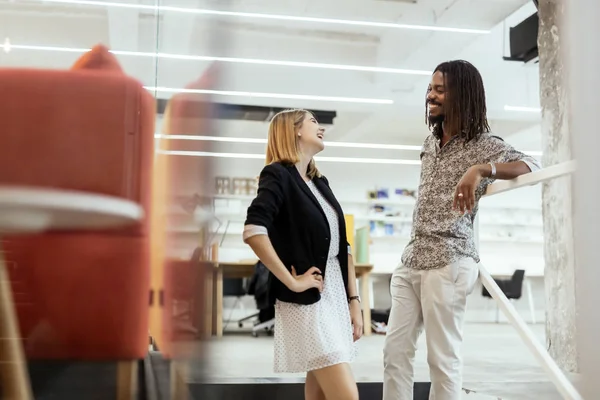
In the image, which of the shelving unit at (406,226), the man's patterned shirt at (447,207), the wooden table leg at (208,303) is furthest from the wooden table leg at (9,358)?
the shelving unit at (406,226)

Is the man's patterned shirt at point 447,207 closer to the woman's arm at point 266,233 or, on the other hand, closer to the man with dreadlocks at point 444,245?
the man with dreadlocks at point 444,245

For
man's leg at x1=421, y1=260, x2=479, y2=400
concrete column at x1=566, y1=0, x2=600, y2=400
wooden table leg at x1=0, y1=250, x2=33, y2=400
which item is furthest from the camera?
man's leg at x1=421, y1=260, x2=479, y2=400

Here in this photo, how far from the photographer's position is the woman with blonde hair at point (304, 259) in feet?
5.39

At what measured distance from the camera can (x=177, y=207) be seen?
108cm

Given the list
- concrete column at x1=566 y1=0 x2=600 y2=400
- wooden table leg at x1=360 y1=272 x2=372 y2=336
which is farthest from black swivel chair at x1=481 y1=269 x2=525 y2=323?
concrete column at x1=566 y1=0 x2=600 y2=400

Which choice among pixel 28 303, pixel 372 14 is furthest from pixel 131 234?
pixel 372 14

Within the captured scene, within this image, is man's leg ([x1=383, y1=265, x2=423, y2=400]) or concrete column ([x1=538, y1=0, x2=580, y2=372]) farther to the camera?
concrete column ([x1=538, y1=0, x2=580, y2=372])

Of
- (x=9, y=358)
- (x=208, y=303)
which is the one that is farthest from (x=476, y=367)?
(x=9, y=358)

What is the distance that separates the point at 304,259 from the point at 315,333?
21 cm

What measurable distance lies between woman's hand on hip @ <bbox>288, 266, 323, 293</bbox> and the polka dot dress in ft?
0.18

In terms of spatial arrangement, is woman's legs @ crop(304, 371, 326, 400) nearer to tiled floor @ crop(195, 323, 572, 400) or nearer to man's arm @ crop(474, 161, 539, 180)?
tiled floor @ crop(195, 323, 572, 400)

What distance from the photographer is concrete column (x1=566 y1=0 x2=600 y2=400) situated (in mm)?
416

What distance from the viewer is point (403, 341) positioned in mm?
1839

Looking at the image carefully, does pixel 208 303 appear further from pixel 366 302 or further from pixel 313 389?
pixel 366 302
